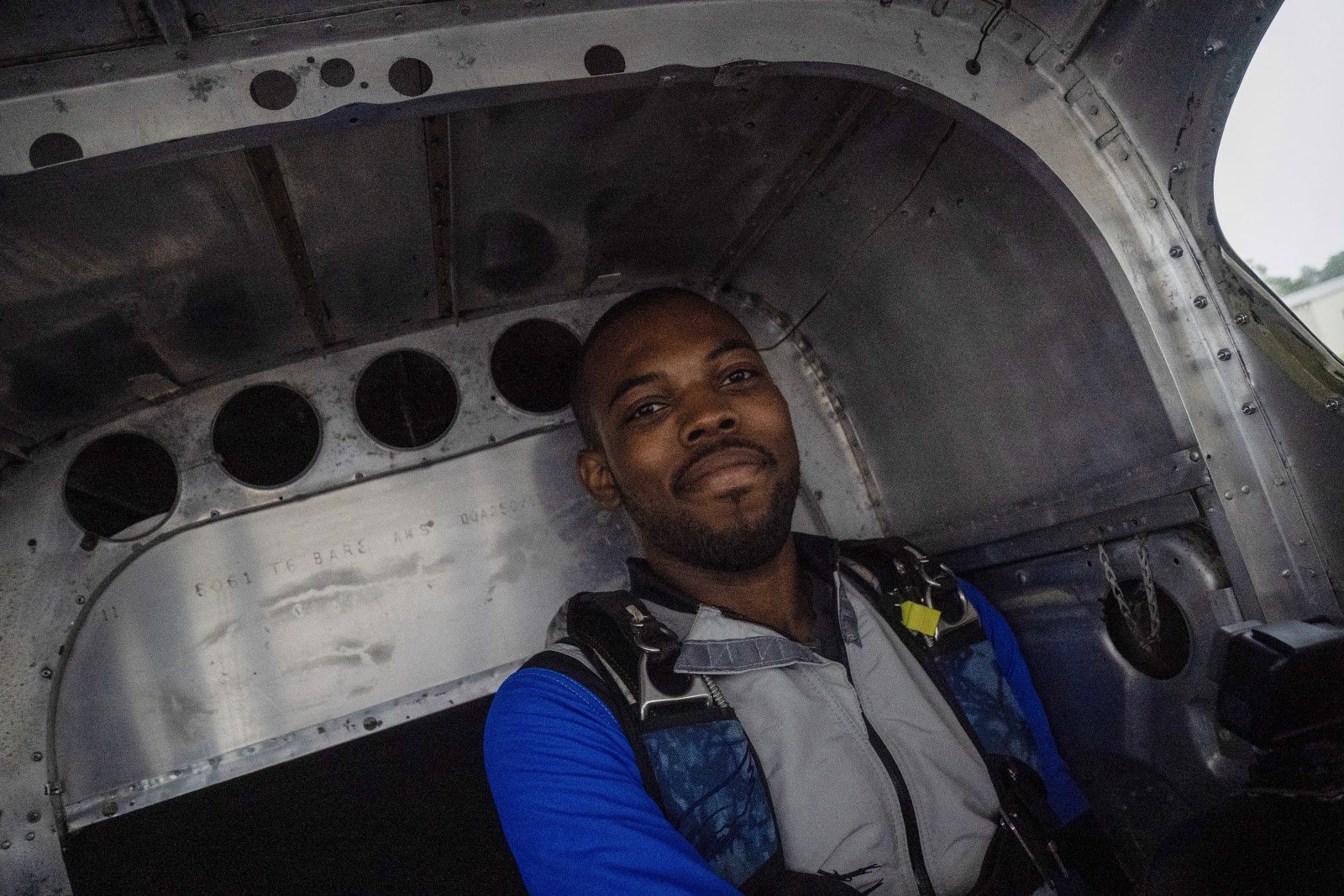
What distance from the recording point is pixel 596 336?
2.50 m

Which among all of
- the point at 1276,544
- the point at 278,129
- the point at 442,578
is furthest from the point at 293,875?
the point at 1276,544

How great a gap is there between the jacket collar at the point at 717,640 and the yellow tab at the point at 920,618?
1.02 feet

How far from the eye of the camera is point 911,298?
235 centimetres

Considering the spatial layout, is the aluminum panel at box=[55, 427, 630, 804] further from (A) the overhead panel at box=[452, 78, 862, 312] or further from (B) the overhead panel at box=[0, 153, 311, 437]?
(A) the overhead panel at box=[452, 78, 862, 312]

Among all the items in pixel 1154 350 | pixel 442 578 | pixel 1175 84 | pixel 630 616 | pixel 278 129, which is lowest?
pixel 630 616

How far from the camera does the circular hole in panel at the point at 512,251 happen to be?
88.2 inches

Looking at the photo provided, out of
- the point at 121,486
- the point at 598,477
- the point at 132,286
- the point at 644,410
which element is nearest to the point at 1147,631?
the point at 644,410

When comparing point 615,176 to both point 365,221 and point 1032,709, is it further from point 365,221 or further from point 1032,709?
point 1032,709

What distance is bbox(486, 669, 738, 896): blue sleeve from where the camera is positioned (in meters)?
1.42

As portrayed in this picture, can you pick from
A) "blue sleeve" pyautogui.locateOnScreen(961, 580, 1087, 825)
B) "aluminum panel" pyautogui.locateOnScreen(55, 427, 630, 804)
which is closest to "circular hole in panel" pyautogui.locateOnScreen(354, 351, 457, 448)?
"aluminum panel" pyautogui.locateOnScreen(55, 427, 630, 804)

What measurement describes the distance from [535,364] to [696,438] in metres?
0.97

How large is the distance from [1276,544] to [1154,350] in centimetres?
44

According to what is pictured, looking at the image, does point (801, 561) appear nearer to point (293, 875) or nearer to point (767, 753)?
point (767, 753)

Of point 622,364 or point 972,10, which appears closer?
point 972,10
